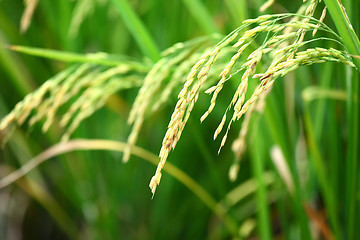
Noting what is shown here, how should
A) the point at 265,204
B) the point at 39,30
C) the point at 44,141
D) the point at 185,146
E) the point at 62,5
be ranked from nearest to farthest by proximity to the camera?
the point at 265,204, the point at 62,5, the point at 185,146, the point at 39,30, the point at 44,141

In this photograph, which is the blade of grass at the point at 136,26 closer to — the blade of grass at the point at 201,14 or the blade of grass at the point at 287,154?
the blade of grass at the point at 201,14

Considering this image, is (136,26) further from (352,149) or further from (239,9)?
(352,149)

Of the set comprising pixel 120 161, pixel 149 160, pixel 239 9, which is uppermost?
pixel 239 9

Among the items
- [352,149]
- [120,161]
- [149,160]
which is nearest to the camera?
[352,149]

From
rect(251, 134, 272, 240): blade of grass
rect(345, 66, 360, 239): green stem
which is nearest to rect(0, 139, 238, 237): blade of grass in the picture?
rect(251, 134, 272, 240): blade of grass

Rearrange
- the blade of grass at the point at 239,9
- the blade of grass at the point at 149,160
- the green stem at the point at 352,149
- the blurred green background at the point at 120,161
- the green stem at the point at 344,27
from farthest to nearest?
the blurred green background at the point at 120,161, the blade of grass at the point at 149,160, the blade of grass at the point at 239,9, the green stem at the point at 352,149, the green stem at the point at 344,27

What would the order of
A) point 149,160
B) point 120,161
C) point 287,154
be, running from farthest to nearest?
point 120,161 → point 149,160 → point 287,154

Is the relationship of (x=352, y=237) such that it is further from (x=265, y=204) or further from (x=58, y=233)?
(x=58, y=233)

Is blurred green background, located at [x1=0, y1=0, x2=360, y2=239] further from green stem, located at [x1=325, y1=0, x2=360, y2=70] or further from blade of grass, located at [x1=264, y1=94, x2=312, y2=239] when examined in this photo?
green stem, located at [x1=325, y1=0, x2=360, y2=70]

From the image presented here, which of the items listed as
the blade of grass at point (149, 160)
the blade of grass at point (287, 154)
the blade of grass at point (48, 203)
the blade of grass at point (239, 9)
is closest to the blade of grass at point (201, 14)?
the blade of grass at point (239, 9)

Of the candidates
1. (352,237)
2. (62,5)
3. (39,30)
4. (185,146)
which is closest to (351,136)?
(352,237)

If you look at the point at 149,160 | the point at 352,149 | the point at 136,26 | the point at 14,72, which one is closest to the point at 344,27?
the point at 352,149
